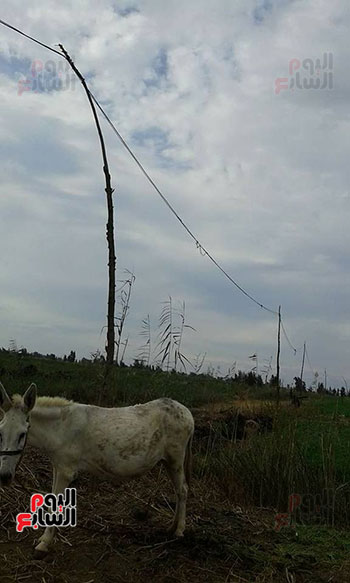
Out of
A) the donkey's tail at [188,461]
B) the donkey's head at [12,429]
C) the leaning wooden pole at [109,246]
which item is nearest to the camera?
the donkey's head at [12,429]

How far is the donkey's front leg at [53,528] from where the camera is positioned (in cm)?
496

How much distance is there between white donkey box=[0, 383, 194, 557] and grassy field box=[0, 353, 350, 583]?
356 millimetres

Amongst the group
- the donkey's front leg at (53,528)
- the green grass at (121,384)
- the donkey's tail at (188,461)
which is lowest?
the donkey's front leg at (53,528)

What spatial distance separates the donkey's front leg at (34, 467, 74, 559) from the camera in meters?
4.96

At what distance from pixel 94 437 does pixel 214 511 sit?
83.3 inches

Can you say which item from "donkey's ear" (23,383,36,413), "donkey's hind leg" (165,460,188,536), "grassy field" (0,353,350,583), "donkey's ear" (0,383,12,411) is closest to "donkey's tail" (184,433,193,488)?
"donkey's hind leg" (165,460,188,536)

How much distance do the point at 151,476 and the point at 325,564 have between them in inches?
114

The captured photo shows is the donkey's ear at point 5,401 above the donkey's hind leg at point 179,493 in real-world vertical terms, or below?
above

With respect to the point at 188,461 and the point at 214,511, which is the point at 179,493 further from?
the point at 214,511

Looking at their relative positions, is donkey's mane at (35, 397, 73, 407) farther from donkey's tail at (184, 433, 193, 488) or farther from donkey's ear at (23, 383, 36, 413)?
donkey's tail at (184, 433, 193, 488)

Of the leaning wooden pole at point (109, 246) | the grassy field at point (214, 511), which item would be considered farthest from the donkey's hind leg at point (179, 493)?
the leaning wooden pole at point (109, 246)

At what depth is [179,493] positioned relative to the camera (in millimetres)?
5562

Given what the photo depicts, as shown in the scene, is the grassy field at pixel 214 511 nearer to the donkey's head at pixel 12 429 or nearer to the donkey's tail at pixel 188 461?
the donkey's tail at pixel 188 461

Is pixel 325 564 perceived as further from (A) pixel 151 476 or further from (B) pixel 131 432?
(A) pixel 151 476
